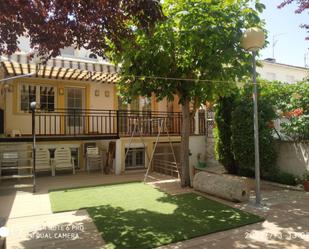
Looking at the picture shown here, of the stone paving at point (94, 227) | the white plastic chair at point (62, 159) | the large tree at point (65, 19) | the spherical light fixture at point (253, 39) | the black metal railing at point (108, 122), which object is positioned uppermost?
the spherical light fixture at point (253, 39)

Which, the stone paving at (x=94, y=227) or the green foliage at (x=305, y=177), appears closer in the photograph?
the stone paving at (x=94, y=227)

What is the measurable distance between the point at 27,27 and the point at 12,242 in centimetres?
365

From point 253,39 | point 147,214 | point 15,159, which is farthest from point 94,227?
point 15,159

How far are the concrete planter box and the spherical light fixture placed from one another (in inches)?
163

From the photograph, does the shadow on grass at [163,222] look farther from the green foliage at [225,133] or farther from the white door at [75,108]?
the white door at [75,108]

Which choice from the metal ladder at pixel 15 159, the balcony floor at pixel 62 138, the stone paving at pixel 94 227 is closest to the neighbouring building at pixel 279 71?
the balcony floor at pixel 62 138

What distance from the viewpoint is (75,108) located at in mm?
12938

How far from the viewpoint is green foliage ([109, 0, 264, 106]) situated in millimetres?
6957

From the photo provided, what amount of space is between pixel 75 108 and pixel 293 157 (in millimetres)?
9351

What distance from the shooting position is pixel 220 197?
7.58 meters

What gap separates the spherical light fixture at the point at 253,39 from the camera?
21.4ft

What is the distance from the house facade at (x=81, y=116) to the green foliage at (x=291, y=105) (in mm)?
Answer: 4050

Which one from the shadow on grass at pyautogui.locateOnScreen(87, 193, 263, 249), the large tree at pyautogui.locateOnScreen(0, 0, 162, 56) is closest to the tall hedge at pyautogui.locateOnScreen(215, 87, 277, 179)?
the shadow on grass at pyautogui.locateOnScreen(87, 193, 263, 249)

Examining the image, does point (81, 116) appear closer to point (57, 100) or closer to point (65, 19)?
point (57, 100)
